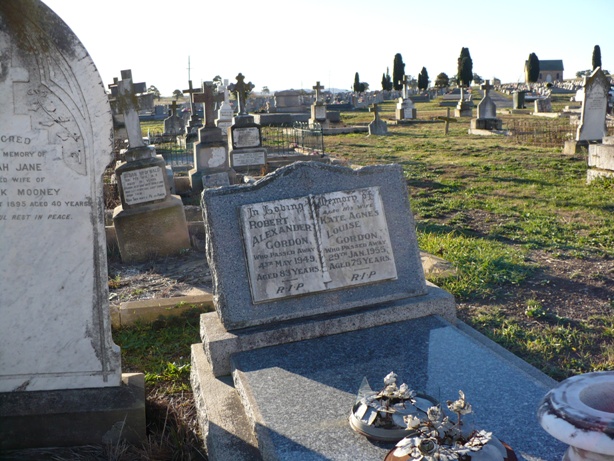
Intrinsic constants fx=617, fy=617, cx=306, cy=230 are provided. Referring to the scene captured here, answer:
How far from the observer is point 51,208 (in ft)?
Answer: 11.5

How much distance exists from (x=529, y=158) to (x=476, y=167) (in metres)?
1.77

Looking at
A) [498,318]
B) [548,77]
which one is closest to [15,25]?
[498,318]

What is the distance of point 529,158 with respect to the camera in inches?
562

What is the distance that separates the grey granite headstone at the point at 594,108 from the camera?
15.1m

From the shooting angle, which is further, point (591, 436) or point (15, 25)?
point (15, 25)

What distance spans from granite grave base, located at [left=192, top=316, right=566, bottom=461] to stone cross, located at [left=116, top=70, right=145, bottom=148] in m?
5.42

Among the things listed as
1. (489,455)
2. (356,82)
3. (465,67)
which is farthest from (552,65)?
(489,455)

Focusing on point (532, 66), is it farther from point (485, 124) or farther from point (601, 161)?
point (601, 161)

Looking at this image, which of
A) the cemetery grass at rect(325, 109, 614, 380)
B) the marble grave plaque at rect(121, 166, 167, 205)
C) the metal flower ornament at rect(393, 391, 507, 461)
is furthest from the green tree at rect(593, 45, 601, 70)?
the metal flower ornament at rect(393, 391, 507, 461)

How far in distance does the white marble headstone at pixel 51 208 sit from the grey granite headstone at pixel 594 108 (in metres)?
14.1

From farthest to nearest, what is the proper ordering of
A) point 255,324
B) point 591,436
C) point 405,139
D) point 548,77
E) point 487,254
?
point 548,77 → point 405,139 → point 487,254 → point 255,324 → point 591,436

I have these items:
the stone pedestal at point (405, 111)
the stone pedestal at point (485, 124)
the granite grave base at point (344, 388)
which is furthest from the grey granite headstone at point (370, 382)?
the stone pedestal at point (405, 111)

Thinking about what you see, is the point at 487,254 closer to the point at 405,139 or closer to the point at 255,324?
the point at 255,324

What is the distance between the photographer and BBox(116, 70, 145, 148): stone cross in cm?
891
